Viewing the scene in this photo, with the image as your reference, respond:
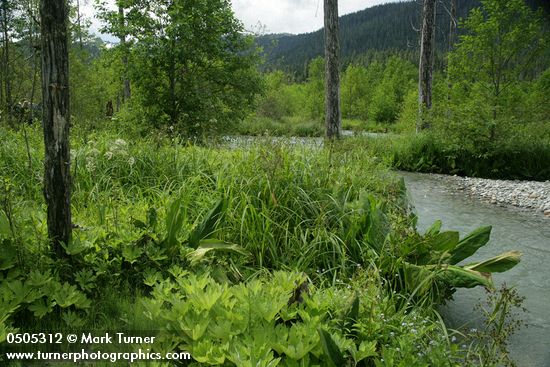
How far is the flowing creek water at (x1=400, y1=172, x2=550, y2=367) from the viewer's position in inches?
121

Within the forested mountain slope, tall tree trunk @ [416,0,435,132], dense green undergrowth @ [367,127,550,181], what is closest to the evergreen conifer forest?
dense green undergrowth @ [367,127,550,181]

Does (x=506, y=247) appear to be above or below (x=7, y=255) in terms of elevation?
below

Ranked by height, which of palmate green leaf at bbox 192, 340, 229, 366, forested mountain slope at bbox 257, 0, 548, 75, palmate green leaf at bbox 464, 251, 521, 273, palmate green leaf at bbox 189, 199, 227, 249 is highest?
forested mountain slope at bbox 257, 0, 548, 75

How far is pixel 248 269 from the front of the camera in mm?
3039

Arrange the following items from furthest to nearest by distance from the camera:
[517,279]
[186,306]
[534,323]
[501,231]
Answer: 1. [501,231]
2. [517,279]
3. [534,323]
4. [186,306]

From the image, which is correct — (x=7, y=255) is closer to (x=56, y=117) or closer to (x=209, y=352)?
(x=56, y=117)

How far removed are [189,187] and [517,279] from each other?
11.2 ft

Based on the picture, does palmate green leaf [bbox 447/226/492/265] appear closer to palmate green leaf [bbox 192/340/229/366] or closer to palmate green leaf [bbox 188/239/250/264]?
palmate green leaf [bbox 188/239/250/264]

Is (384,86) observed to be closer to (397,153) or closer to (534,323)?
(397,153)

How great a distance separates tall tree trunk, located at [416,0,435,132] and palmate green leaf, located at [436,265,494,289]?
10196mm

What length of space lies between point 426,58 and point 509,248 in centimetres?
984

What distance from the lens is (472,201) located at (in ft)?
26.1

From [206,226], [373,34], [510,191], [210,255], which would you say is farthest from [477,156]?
[373,34]

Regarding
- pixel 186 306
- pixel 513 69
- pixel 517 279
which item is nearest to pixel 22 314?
pixel 186 306
